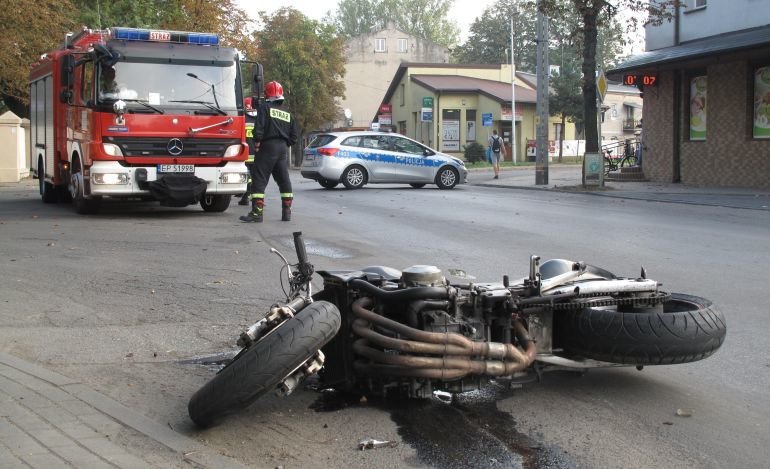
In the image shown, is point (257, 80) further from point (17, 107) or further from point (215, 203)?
point (17, 107)

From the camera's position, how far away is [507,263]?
933cm

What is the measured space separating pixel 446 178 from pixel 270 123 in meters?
12.2

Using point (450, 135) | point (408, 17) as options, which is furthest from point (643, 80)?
point (408, 17)

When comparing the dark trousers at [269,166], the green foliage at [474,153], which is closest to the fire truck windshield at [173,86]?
the dark trousers at [269,166]

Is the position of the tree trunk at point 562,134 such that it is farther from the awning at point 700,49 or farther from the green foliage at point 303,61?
the awning at point 700,49

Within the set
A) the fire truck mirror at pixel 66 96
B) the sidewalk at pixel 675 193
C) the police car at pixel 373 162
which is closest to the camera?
the fire truck mirror at pixel 66 96

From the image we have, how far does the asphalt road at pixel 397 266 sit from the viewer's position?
4.00 metres

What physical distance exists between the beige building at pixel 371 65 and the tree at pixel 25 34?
51148 millimetres

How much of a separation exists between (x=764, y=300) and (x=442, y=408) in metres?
3.98

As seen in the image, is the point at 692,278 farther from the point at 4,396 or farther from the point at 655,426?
the point at 4,396

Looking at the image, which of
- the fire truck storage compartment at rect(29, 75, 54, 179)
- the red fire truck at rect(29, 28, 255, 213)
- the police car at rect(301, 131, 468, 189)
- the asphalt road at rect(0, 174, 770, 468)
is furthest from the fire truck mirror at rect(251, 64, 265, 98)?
the police car at rect(301, 131, 468, 189)

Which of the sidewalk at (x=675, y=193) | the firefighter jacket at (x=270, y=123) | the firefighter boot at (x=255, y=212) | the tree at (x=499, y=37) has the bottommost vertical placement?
the firefighter boot at (x=255, y=212)

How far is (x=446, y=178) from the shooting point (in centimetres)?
2516

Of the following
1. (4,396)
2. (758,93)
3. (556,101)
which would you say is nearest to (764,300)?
(4,396)
